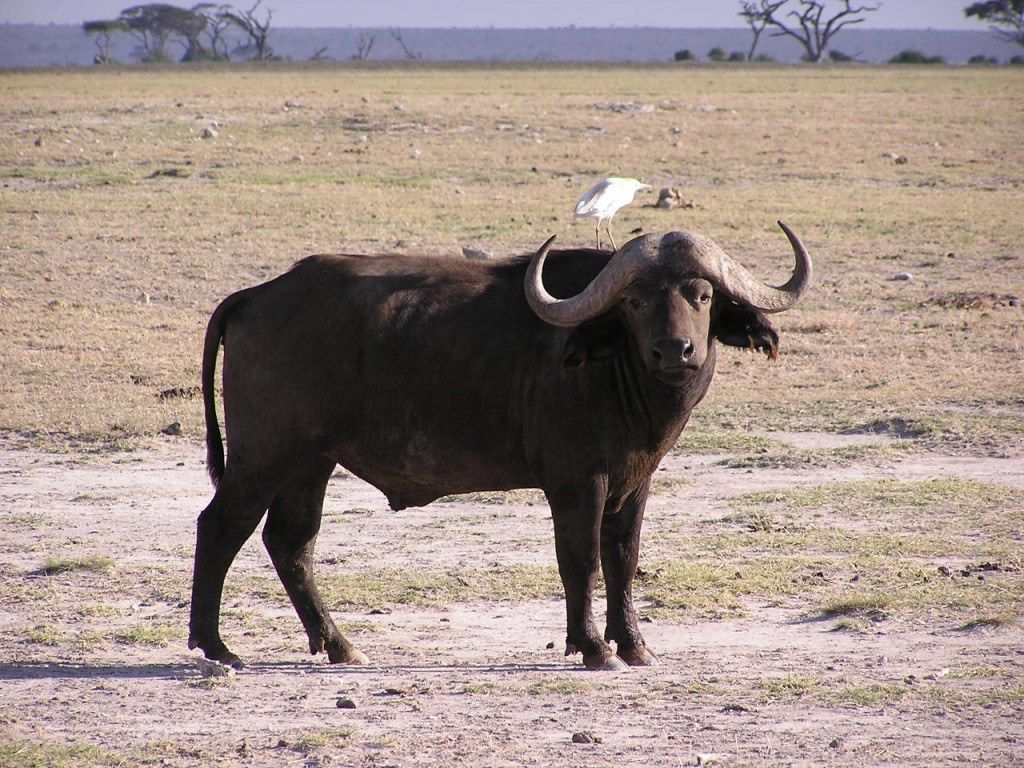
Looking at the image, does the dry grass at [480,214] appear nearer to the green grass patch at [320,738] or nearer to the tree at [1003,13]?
the green grass patch at [320,738]

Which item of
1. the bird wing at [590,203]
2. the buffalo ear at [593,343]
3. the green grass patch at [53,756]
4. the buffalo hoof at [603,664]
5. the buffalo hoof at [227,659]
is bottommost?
the buffalo hoof at [227,659]

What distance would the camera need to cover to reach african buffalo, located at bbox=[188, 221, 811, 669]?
5895 millimetres

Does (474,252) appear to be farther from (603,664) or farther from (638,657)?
(603,664)

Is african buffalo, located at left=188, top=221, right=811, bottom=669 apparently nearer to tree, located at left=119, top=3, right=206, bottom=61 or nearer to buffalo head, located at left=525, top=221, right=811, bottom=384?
buffalo head, located at left=525, top=221, right=811, bottom=384

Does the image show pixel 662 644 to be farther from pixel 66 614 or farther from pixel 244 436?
pixel 66 614

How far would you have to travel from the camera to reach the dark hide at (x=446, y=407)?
19.5 ft

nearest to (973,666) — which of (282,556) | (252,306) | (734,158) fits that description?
(282,556)

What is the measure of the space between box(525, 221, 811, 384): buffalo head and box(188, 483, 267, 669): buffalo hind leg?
1433 mm

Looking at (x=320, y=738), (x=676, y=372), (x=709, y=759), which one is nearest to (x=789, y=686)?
(x=709, y=759)

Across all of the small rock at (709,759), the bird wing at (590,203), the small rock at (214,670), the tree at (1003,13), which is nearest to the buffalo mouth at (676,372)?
the small rock at (709,759)

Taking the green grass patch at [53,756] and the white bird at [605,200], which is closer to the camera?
the green grass patch at [53,756]

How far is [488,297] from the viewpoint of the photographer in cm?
620

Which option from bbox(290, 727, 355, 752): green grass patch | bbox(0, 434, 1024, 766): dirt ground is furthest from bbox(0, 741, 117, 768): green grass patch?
bbox(290, 727, 355, 752): green grass patch

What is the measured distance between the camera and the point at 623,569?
6.23 m
